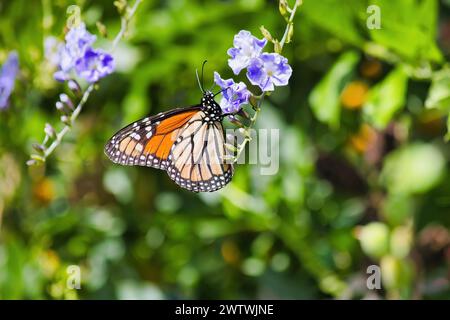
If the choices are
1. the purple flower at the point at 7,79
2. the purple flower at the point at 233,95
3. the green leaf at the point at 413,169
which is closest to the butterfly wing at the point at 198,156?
the purple flower at the point at 233,95

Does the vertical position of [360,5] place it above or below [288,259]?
above

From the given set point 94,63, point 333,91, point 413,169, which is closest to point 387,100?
point 333,91

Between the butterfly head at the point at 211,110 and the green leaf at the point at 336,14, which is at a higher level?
the green leaf at the point at 336,14

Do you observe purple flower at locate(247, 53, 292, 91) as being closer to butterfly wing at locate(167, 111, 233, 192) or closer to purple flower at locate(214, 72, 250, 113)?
purple flower at locate(214, 72, 250, 113)

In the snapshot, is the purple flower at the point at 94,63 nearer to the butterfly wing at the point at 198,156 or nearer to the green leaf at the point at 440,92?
the butterfly wing at the point at 198,156

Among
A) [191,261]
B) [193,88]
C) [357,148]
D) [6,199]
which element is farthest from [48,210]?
[357,148]

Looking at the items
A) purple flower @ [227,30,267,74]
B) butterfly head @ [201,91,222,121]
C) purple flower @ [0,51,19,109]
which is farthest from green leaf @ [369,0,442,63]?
purple flower @ [0,51,19,109]

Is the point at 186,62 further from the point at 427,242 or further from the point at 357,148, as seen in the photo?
the point at 427,242
